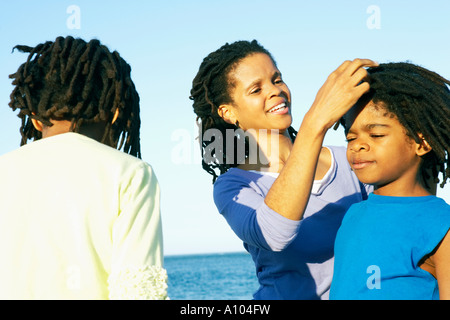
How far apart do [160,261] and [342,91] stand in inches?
43.1

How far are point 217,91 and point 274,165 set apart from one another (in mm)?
695

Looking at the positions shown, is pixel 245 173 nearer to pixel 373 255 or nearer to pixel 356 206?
pixel 356 206

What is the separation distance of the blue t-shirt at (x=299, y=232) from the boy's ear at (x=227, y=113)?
21.0 inches

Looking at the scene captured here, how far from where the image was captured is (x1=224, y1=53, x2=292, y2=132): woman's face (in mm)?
3660

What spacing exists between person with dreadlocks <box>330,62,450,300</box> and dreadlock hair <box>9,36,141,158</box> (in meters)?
1.11

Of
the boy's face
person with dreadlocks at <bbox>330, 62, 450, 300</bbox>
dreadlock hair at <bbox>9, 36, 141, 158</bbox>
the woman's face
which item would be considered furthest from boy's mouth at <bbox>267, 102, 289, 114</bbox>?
dreadlock hair at <bbox>9, 36, 141, 158</bbox>

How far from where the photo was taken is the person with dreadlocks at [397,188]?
2.58 meters

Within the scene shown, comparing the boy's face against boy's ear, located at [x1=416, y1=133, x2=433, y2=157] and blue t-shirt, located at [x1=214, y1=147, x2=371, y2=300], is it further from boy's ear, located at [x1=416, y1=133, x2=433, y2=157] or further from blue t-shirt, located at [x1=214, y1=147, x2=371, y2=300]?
blue t-shirt, located at [x1=214, y1=147, x2=371, y2=300]

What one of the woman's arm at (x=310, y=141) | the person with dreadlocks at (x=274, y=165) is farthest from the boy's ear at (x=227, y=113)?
the woman's arm at (x=310, y=141)

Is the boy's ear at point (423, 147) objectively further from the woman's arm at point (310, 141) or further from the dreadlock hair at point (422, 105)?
the woman's arm at point (310, 141)

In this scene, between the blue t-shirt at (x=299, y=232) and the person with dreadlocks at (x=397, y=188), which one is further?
the blue t-shirt at (x=299, y=232)

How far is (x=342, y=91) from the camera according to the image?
2.64 meters

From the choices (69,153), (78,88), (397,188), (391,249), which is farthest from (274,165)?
(69,153)

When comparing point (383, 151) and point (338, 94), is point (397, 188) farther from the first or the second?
point (338, 94)
